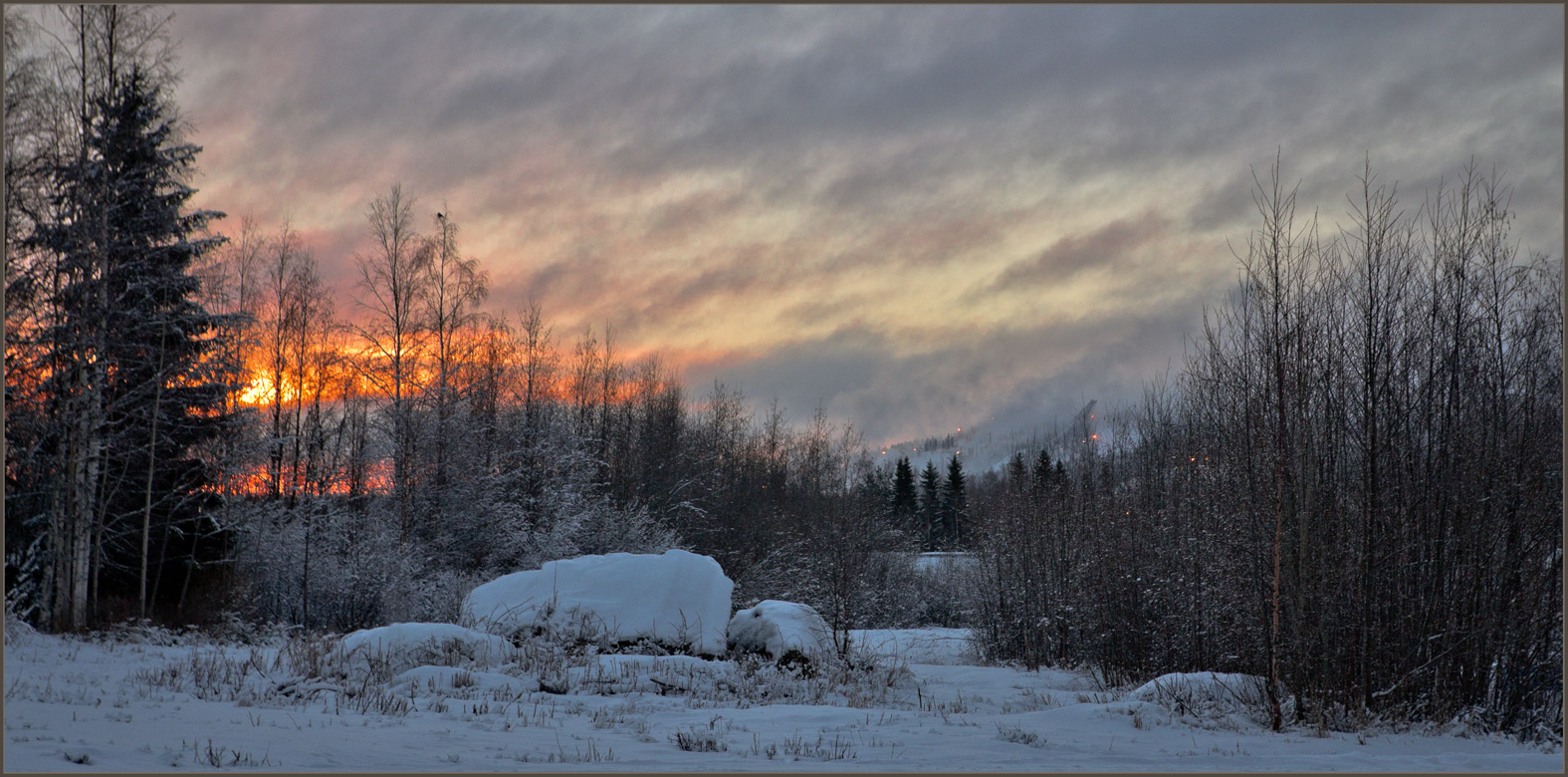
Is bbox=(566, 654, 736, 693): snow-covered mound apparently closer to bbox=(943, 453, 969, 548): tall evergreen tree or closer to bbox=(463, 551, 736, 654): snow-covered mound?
bbox=(463, 551, 736, 654): snow-covered mound

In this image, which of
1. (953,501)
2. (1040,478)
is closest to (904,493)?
(953,501)

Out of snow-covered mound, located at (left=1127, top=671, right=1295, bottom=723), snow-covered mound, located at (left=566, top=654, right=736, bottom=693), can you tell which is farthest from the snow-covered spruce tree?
snow-covered mound, located at (left=1127, top=671, right=1295, bottom=723)

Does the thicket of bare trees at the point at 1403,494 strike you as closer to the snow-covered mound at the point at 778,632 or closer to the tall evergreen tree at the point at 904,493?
the snow-covered mound at the point at 778,632

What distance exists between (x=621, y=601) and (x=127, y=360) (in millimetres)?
10379

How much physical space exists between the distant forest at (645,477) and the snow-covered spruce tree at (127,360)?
0.08 meters

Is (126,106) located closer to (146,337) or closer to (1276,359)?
(146,337)

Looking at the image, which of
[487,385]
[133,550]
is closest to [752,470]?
[487,385]

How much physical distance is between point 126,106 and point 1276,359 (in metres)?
20.4

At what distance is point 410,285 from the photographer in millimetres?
22453

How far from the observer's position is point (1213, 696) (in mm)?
8969

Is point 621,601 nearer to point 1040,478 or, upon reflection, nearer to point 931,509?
point 1040,478

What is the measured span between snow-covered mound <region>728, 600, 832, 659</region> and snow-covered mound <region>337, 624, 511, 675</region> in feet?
11.1

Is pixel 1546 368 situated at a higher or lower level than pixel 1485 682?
higher

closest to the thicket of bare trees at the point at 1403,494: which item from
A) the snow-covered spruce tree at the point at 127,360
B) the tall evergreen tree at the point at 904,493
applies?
the snow-covered spruce tree at the point at 127,360
